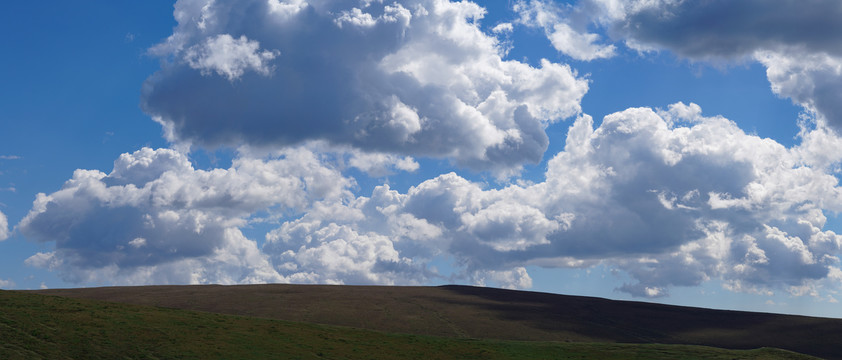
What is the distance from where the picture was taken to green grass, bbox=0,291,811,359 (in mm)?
50812

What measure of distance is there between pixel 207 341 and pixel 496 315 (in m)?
74.1

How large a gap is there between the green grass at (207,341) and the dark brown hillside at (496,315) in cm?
2828

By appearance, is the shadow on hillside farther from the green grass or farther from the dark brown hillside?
the green grass

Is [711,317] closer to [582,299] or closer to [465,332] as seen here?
[582,299]

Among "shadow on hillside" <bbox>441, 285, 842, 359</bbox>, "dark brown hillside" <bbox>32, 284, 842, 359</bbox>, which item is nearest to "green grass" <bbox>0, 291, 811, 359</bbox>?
"dark brown hillside" <bbox>32, 284, 842, 359</bbox>

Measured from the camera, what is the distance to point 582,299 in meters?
154

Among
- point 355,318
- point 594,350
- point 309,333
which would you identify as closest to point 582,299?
point 355,318

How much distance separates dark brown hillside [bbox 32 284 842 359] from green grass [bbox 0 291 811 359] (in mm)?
28285

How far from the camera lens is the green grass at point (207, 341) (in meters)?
50.8

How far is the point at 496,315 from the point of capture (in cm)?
12412

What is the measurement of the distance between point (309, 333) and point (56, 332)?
2468 cm

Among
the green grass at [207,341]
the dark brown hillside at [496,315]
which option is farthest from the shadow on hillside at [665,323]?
the green grass at [207,341]

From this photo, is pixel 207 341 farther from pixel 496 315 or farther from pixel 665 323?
pixel 665 323

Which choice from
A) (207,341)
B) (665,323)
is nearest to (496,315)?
(665,323)
